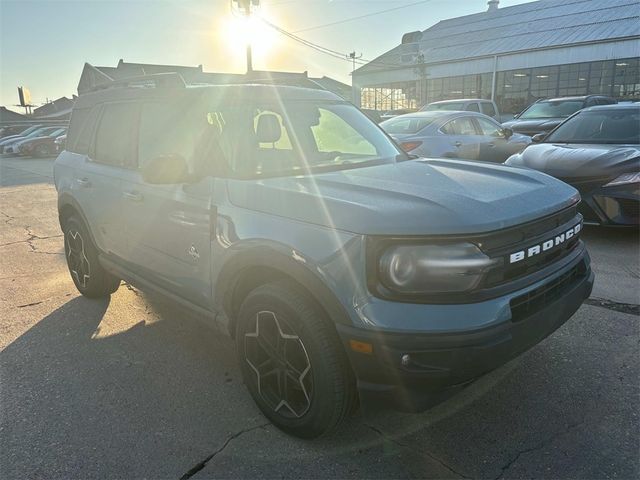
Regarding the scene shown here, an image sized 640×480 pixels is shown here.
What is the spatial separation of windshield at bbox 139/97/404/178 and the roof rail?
0.17 meters

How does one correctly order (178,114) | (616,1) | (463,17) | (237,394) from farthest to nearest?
(463,17) → (616,1) → (178,114) → (237,394)

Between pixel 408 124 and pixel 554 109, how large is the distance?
283 inches

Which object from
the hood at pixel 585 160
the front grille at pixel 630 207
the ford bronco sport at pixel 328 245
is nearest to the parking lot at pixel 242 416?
the ford bronco sport at pixel 328 245

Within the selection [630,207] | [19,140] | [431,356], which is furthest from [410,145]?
[19,140]

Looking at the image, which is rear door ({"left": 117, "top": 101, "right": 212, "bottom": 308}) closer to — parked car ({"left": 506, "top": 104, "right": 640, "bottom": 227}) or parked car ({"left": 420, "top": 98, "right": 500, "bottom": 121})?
parked car ({"left": 506, "top": 104, "right": 640, "bottom": 227})

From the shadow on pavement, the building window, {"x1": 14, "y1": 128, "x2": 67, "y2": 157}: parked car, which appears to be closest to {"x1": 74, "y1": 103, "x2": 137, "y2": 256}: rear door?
the shadow on pavement

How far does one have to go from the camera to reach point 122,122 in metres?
3.81

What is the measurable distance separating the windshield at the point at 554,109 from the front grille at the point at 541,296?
12435 mm

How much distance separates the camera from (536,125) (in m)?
12.7

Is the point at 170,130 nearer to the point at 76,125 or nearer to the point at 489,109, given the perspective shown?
the point at 76,125

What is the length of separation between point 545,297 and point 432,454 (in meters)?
0.96

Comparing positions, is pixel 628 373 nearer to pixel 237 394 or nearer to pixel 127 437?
pixel 237 394

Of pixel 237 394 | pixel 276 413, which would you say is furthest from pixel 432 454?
pixel 237 394

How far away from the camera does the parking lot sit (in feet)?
7.56
